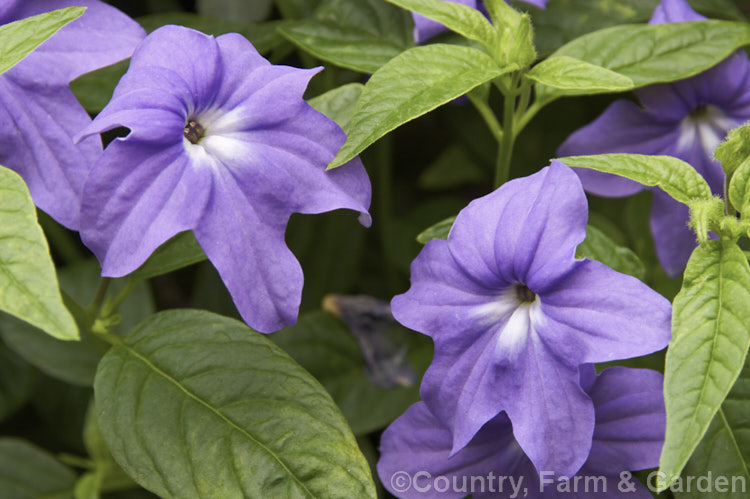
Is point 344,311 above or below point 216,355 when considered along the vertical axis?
below

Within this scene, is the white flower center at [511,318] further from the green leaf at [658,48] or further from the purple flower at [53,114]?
the purple flower at [53,114]

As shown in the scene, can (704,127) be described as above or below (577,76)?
below

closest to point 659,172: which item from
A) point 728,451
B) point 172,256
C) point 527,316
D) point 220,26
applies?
point 527,316

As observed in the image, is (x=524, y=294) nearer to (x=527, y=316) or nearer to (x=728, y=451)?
(x=527, y=316)

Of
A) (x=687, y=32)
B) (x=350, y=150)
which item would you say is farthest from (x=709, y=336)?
(x=687, y=32)

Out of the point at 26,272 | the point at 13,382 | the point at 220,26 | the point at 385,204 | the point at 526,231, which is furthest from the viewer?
the point at 385,204

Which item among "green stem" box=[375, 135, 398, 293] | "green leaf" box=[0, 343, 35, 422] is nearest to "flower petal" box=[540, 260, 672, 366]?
"green stem" box=[375, 135, 398, 293]

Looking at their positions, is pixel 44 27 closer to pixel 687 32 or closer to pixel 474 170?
pixel 687 32
